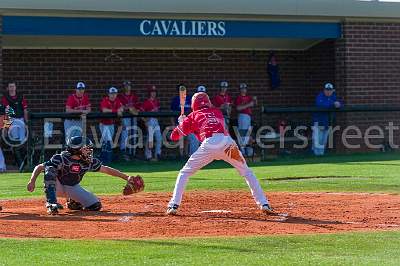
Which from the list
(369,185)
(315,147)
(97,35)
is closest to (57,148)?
(97,35)

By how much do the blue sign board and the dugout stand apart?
2 cm

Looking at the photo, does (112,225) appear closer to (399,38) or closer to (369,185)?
(369,185)

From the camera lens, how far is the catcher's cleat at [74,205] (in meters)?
12.1

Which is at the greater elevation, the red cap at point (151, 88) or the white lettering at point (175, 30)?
the white lettering at point (175, 30)

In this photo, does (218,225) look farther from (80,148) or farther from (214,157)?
(80,148)

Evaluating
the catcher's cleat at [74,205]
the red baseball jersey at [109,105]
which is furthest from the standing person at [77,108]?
the catcher's cleat at [74,205]

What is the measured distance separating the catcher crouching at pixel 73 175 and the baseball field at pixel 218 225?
227mm

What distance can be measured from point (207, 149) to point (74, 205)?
2093mm

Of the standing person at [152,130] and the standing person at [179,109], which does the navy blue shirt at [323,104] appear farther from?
the standing person at [152,130]

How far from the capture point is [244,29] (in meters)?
23.1

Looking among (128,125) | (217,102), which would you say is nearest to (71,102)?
(128,125)

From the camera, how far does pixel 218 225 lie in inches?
413

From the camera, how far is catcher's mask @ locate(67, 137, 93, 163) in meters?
11.4

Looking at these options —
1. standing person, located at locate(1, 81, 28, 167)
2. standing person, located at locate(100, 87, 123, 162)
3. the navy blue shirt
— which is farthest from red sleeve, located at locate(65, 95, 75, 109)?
the navy blue shirt
